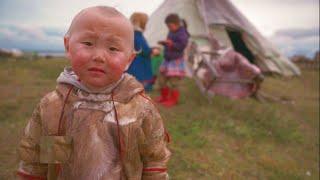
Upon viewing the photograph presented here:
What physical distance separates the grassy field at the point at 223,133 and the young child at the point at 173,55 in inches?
17.8

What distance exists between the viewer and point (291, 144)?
292 inches

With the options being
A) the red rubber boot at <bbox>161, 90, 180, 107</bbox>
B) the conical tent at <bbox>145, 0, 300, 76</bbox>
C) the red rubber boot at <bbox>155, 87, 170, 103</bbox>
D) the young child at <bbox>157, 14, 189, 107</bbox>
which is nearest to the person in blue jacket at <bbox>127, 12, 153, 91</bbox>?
the young child at <bbox>157, 14, 189, 107</bbox>

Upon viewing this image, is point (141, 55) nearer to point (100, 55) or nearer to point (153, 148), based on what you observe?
point (153, 148)

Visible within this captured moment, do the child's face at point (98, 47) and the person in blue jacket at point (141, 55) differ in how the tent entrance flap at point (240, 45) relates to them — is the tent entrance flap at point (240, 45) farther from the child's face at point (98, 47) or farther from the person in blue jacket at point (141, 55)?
the child's face at point (98, 47)

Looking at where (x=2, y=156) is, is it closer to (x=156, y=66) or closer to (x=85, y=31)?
(x=85, y=31)

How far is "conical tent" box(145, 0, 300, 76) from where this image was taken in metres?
15.1

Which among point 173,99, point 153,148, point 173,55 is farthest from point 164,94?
point 153,148

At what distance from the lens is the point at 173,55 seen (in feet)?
28.3

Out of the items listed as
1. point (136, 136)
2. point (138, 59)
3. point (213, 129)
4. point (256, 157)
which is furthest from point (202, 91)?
point (136, 136)

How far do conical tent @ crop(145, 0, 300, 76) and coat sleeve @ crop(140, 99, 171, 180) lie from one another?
39.5 feet

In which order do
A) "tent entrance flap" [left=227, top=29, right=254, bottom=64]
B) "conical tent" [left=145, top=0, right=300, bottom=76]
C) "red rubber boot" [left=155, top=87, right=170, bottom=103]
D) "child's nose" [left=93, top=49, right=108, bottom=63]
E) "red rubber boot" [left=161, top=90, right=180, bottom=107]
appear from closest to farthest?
1. "child's nose" [left=93, top=49, right=108, bottom=63]
2. "red rubber boot" [left=161, top=90, right=180, bottom=107]
3. "red rubber boot" [left=155, top=87, right=170, bottom=103]
4. "conical tent" [left=145, top=0, right=300, bottom=76]
5. "tent entrance flap" [left=227, top=29, right=254, bottom=64]

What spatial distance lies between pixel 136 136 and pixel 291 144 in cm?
563

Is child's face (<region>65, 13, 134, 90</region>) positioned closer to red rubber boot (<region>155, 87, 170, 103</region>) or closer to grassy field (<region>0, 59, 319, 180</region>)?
grassy field (<region>0, 59, 319, 180</region>)

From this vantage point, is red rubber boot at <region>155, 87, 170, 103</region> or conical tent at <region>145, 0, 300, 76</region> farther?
conical tent at <region>145, 0, 300, 76</region>
